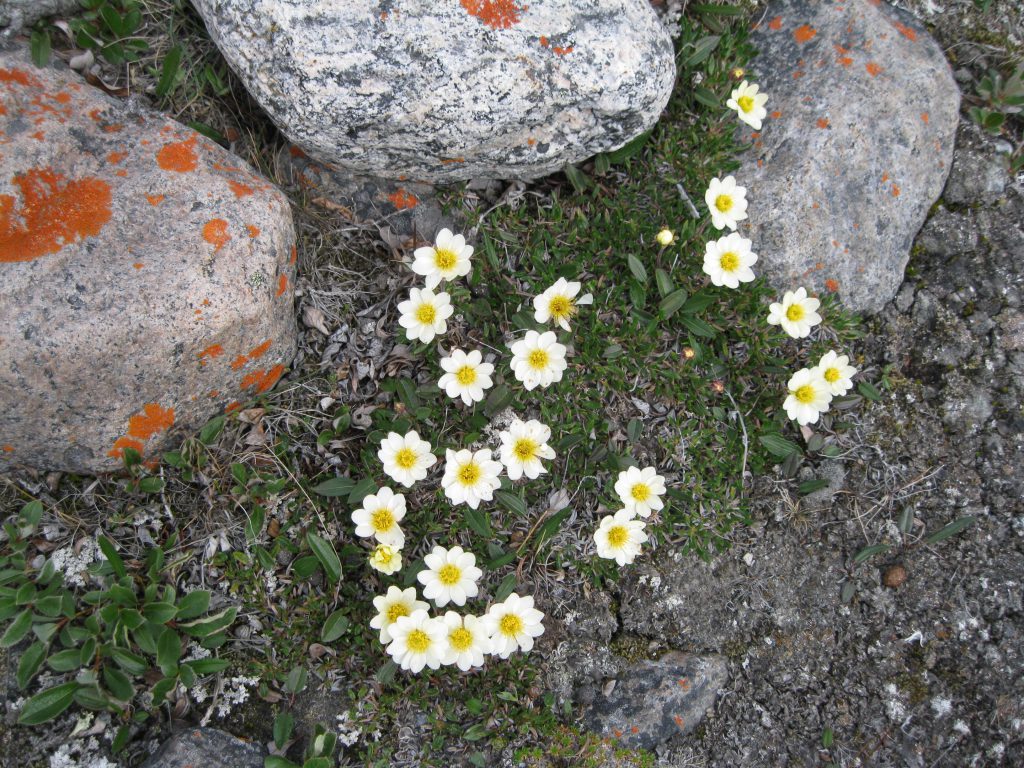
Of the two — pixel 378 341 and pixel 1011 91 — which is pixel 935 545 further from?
pixel 378 341

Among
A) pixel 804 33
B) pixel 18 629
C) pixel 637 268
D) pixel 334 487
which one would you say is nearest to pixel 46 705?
pixel 18 629

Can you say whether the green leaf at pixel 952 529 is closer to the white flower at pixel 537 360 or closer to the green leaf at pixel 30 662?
the white flower at pixel 537 360

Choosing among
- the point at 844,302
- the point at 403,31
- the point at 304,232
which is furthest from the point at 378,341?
the point at 844,302

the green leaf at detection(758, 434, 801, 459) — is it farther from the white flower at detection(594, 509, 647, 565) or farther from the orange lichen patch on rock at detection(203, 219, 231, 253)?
the orange lichen patch on rock at detection(203, 219, 231, 253)

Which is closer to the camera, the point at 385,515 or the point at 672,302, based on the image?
the point at 385,515

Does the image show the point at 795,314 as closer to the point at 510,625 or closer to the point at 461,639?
the point at 510,625

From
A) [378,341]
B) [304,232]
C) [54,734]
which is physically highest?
[304,232]
